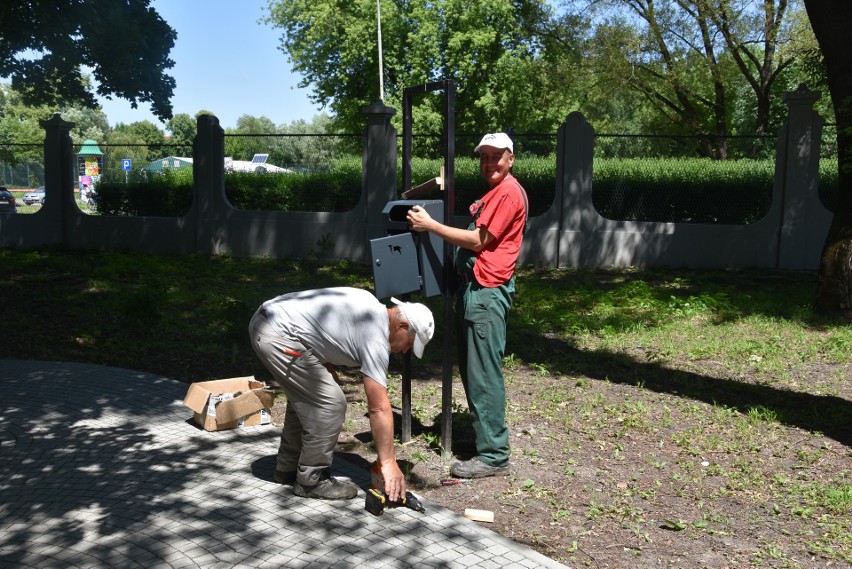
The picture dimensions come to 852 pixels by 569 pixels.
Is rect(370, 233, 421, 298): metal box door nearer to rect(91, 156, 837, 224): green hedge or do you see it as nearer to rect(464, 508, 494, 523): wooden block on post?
rect(464, 508, 494, 523): wooden block on post

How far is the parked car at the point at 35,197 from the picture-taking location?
58.0 ft

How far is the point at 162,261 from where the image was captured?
15.1 metres

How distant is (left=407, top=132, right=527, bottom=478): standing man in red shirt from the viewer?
495 centimetres

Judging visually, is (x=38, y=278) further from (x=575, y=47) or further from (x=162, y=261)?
(x=575, y=47)

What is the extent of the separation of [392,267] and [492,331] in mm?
718

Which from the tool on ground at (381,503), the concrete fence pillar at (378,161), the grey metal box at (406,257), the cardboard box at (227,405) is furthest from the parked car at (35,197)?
the tool on ground at (381,503)

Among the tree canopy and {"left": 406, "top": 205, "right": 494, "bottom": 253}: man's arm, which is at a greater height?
the tree canopy

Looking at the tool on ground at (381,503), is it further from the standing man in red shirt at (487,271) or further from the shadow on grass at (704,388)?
the shadow on grass at (704,388)

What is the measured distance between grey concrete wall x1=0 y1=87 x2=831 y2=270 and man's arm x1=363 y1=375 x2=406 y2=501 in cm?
1154

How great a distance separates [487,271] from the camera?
5023 mm

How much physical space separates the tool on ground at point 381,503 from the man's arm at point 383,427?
11.0 inches

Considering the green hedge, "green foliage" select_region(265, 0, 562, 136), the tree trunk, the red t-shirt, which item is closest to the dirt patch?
the red t-shirt

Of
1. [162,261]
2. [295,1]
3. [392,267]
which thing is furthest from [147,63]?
[295,1]

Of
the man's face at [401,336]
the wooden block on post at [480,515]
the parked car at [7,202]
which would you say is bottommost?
the wooden block on post at [480,515]
